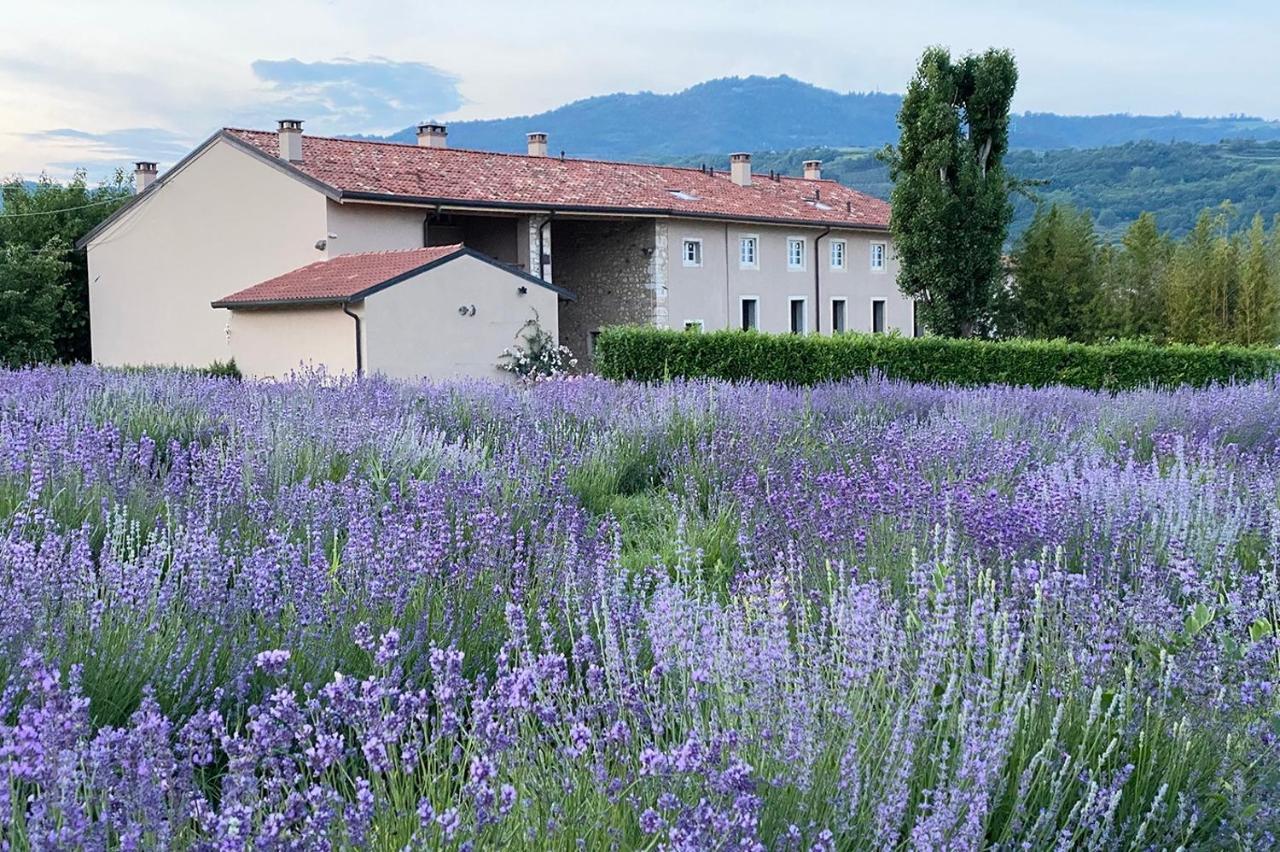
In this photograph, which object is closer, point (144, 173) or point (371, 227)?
point (371, 227)

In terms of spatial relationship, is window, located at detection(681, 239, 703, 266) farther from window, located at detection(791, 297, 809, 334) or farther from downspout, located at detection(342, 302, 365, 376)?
downspout, located at detection(342, 302, 365, 376)

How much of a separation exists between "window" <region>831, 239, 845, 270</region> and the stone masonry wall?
7843mm

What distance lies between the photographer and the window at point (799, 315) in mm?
33938

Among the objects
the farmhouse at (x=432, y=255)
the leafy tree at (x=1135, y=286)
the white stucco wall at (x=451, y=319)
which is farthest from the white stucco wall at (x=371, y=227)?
the leafy tree at (x=1135, y=286)

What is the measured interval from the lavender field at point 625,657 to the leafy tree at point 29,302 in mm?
29310

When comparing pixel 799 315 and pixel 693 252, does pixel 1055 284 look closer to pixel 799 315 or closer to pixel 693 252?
pixel 799 315

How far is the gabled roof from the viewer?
20.8 meters

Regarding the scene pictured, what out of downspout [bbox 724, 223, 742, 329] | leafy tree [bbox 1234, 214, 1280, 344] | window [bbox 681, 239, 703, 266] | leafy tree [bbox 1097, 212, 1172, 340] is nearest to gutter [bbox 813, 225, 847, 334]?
downspout [bbox 724, 223, 742, 329]

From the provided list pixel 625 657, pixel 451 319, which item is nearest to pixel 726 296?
pixel 451 319

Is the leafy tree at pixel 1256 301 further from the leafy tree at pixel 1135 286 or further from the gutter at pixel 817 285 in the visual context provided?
the gutter at pixel 817 285

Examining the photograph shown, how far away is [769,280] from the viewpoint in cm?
3288

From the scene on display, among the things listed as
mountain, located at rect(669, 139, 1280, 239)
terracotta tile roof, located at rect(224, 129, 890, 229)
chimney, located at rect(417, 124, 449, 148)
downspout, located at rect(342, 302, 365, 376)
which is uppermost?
mountain, located at rect(669, 139, 1280, 239)

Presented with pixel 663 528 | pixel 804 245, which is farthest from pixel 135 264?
pixel 663 528

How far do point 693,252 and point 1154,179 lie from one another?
77696 mm
